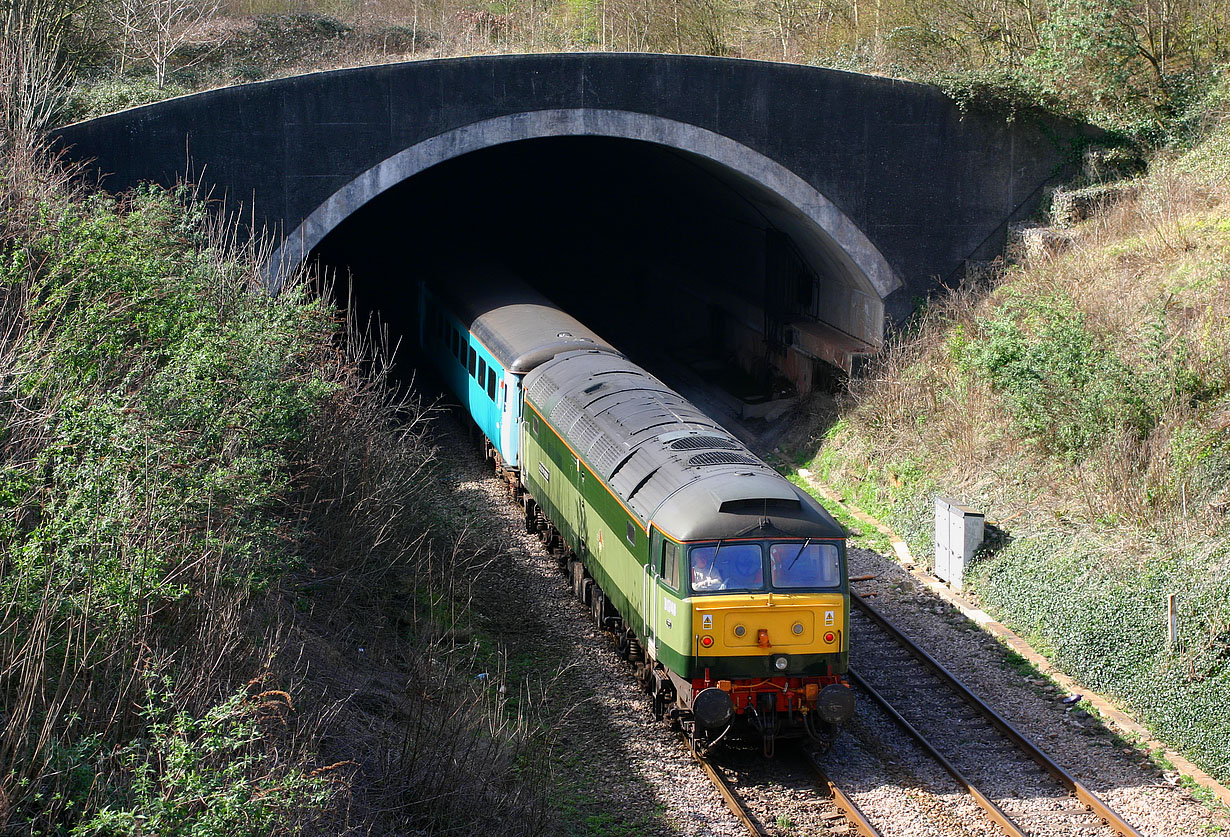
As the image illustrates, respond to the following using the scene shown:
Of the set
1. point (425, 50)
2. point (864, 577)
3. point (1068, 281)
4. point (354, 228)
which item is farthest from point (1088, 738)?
point (425, 50)

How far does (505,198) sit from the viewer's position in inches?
1272

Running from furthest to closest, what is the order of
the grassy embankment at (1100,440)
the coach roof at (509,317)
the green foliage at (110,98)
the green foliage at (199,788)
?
1. the green foliage at (110,98)
2. the coach roof at (509,317)
3. the grassy embankment at (1100,440)
4. the green foliage at (199,788)

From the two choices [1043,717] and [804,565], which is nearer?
[804,565]

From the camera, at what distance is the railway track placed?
375 inches

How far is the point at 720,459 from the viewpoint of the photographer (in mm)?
11164

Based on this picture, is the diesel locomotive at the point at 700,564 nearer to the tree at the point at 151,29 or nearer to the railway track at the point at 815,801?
the railway track at the point at 815,801

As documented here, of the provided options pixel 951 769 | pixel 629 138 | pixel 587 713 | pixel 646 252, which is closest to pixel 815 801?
pixel 951 769

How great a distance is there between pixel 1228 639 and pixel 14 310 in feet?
44.2

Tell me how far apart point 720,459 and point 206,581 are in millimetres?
5112

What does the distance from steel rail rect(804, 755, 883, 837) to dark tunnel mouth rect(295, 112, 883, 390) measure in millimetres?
13132

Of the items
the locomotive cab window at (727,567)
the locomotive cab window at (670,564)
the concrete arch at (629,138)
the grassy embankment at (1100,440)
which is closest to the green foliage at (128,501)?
the locomotive cab window at (670,564)

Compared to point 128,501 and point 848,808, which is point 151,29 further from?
point 848,808

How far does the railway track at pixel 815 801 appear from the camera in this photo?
375 inches

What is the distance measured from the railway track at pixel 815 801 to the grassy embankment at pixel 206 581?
5.62 feet
